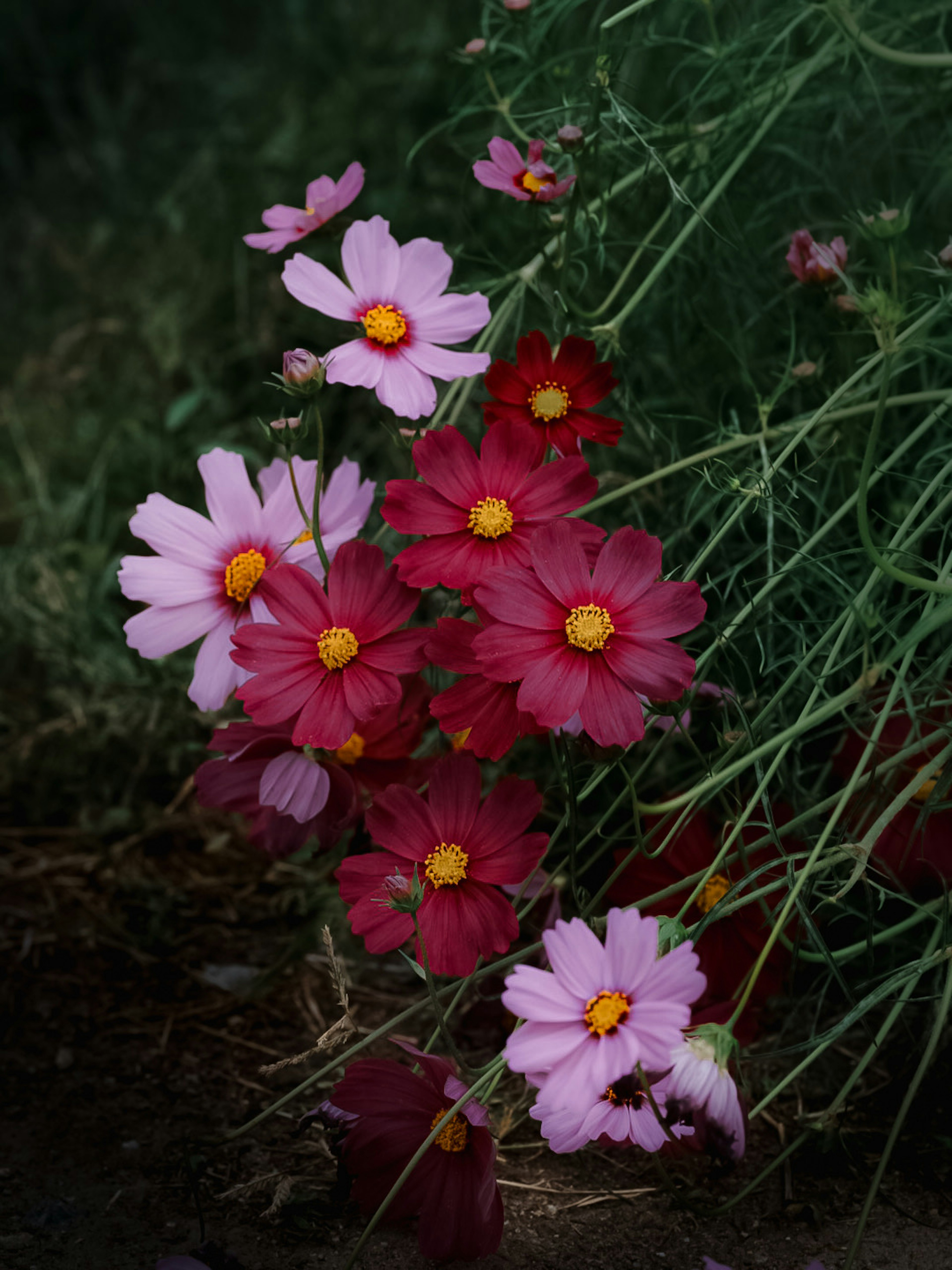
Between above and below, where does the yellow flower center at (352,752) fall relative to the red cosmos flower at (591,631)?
below

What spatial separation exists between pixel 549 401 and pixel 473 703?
0.70 feet

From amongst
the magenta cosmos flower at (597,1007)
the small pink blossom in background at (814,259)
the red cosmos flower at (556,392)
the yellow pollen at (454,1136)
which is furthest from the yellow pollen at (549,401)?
the yellow pollen at (454,1136)

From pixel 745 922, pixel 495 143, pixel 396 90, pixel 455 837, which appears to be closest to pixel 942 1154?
pixel 745 922

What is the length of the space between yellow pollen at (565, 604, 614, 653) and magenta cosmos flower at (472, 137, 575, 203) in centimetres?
29

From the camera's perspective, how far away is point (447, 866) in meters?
0.70

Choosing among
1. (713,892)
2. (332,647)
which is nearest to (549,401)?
(332,647)

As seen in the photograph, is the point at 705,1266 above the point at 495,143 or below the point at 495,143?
below

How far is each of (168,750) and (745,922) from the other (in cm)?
62

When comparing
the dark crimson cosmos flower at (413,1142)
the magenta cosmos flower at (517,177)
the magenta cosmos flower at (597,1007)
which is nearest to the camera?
the magenta cosmos flower at (597,1007)

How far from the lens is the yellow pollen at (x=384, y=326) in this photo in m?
0.73

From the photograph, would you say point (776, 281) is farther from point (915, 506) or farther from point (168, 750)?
point (168, 750)

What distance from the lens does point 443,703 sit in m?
0.67

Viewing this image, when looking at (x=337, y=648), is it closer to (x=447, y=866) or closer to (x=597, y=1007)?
(x=447, y=866)

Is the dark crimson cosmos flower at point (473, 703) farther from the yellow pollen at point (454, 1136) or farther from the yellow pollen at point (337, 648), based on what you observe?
the yellow pollen at point (454, 1136)
